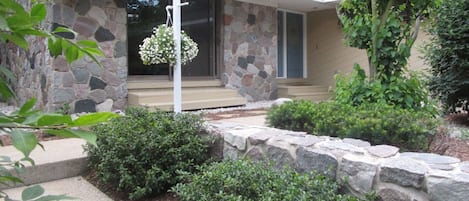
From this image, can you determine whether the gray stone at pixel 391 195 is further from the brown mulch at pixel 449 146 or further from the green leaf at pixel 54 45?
the green leaf at pixel 54 45

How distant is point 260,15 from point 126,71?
11.2 feet

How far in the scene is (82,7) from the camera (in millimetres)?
5840

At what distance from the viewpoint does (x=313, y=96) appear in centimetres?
909

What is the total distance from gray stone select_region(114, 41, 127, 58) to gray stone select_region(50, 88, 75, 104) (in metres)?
0.94

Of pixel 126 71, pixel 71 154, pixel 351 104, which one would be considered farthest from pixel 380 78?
pixel 126 71

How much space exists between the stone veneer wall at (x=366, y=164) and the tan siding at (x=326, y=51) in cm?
761

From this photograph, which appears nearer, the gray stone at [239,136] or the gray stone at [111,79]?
the gray stone at [239,136]

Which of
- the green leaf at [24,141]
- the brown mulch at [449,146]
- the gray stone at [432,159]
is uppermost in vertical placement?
the green leaf at [24,141]

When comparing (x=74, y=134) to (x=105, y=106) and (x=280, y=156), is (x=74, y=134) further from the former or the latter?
(x=105, y=106)

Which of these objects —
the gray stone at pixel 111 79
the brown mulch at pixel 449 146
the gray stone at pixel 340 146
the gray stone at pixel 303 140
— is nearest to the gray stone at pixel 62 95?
the gray stone at pixel 111 79

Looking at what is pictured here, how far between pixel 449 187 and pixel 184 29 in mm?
6215

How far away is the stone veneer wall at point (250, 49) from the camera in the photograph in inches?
305

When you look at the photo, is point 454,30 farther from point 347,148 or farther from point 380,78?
point 347,148

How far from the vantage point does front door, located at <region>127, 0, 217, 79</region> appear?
6711 millimetres
